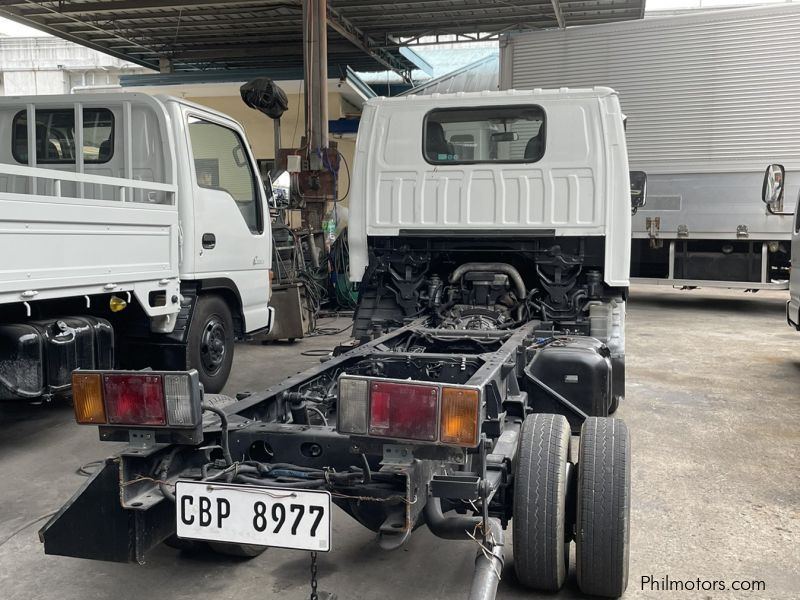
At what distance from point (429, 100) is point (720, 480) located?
315cm

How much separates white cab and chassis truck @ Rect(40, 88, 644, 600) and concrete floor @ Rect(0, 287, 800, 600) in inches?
7.2

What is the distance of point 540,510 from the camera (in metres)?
2.45

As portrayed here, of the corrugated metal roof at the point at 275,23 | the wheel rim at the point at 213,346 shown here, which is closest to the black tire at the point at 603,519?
the wheel rim at the point at 213,346

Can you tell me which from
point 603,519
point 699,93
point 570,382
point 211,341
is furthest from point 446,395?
point 699,93

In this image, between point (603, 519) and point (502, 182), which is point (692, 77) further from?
point (603, 519)

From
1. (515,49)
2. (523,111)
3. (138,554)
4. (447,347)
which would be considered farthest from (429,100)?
(515,49)

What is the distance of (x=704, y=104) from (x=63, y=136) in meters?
8.02

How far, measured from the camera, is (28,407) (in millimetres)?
5559

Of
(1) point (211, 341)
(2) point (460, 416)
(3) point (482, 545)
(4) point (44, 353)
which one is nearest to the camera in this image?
(2) point (460, 416)

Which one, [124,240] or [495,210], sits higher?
[495,210]

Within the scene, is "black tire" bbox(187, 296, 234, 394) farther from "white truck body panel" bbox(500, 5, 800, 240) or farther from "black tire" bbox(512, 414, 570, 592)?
"white truck body panel" bbox(500, 5, 800, 240)

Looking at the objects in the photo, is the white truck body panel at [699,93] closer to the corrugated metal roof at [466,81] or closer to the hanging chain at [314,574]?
the corrugated metal roof at [466,81]

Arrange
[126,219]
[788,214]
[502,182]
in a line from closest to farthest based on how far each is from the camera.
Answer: [126,219], [502,182], [788,214]

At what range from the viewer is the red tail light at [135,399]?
7.66 ft
